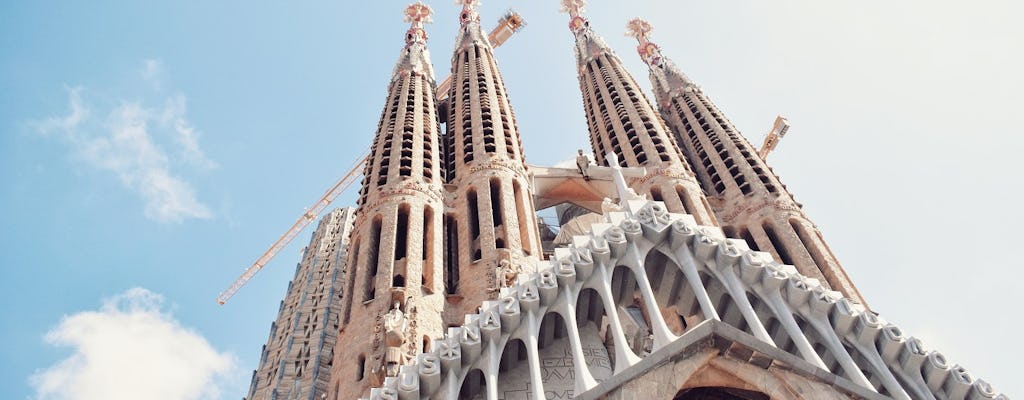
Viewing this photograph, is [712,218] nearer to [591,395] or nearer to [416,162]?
[416,162]

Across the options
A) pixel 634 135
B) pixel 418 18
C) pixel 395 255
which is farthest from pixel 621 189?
pixel 418 18

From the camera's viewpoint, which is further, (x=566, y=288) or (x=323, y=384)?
(x=323, y=384)

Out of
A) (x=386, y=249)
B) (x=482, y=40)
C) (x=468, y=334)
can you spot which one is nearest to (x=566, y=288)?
(x=468, y=334)

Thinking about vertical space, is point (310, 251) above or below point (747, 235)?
above

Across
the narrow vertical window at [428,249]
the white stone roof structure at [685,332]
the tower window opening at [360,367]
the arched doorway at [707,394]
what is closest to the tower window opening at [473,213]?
the narrow vertical window at [428,249]

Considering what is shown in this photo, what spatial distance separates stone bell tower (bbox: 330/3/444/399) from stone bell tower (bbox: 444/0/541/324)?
0.58 m

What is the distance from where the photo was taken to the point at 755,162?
26.5 meters

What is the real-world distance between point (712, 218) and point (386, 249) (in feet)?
29.4

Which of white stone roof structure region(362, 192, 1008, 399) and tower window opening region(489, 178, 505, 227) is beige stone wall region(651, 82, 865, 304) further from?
white stone roof structure region(362, 192, 1008, 399)

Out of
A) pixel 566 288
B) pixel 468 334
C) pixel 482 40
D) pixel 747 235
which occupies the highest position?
pixel 482 40

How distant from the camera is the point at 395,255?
20.2 meters

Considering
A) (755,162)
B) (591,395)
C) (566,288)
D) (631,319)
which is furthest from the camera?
(755,162)

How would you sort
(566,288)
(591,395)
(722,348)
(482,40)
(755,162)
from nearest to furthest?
(591,395)
(722,348)
(566,288)
(755,162)
(482,40)

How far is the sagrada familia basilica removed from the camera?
40.2 ft
